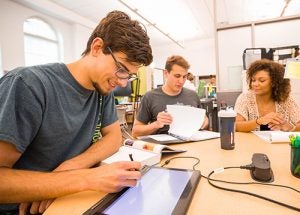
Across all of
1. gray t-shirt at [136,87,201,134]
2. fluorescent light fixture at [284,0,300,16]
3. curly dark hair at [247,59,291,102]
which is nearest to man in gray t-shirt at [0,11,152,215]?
gray t-shirt at [136,87,201,134]

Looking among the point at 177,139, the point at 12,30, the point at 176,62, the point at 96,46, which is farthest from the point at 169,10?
the point at 96,46

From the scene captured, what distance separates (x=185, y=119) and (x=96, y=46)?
70cm

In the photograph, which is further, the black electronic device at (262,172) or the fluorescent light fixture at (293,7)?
the fluorescent light fixture at (293,7)

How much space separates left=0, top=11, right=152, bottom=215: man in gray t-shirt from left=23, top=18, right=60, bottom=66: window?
500 cm

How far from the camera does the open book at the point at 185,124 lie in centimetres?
130

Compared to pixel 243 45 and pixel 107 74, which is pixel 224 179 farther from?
pixel 243 45

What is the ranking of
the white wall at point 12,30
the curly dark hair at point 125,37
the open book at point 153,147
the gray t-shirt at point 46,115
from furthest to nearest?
the white wall at point 12,30, the open book at point 153,147, the curly dark hair at point 125,37, the gray t-shirt at point 46,115

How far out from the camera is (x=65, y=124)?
82cm

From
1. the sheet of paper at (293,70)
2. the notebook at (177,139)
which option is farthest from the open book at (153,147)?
the sheet of paper at (293,70)

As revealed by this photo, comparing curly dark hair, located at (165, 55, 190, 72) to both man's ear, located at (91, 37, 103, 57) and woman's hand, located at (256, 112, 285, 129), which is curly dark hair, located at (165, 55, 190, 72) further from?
man's ear, located at (91, 37, 103, 57)

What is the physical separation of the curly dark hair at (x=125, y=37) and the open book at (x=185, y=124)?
529 millimetres

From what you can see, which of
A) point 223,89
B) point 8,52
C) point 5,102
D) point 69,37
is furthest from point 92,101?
point 69,37

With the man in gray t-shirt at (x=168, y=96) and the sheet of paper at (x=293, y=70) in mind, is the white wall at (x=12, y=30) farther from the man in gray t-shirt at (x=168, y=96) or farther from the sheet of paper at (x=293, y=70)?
the sheet of paper at (x=293, y=70)

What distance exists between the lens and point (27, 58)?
5332 millimetres
